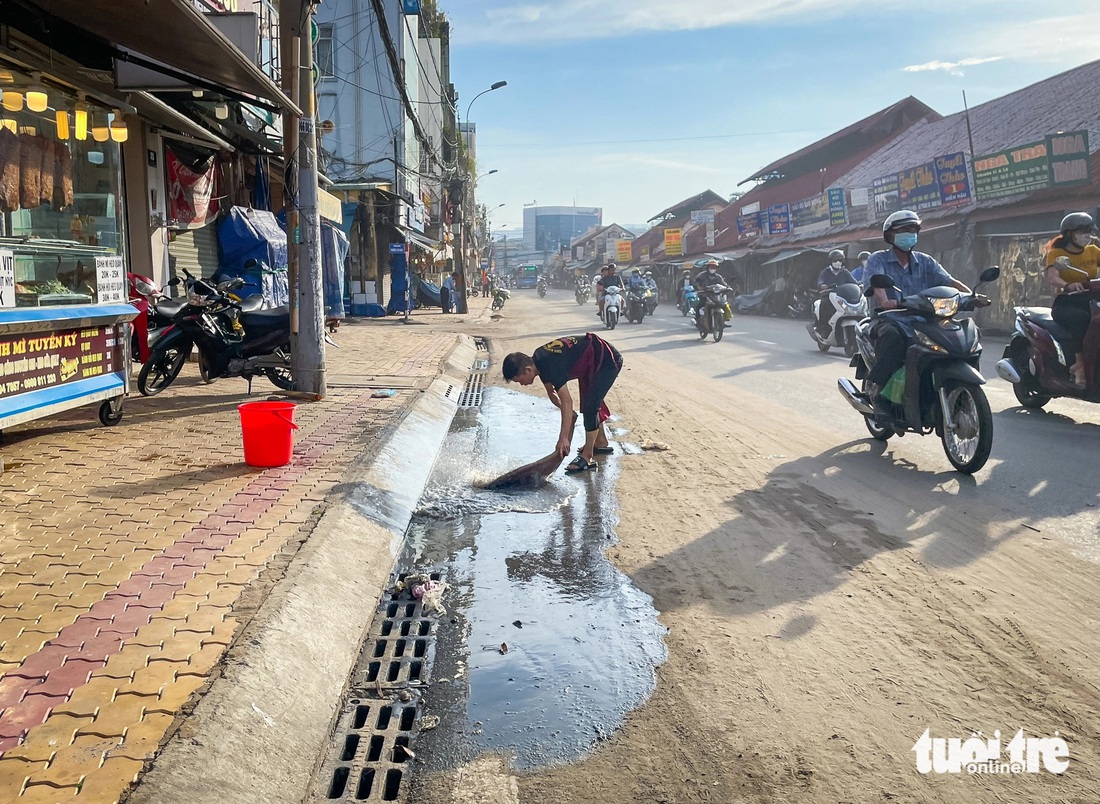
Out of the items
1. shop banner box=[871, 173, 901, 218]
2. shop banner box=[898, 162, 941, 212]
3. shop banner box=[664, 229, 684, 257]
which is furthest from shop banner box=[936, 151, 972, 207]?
shop banner box=[664, 229, 684, 257]

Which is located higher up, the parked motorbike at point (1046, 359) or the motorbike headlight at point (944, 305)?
the motorbike headlight at point (944, 305)

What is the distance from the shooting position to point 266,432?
565 cm

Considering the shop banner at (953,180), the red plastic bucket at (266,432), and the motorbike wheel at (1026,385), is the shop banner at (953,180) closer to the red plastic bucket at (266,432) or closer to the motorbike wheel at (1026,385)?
the motorbike wheel at (1026,385)

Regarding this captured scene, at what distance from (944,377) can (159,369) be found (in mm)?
7223

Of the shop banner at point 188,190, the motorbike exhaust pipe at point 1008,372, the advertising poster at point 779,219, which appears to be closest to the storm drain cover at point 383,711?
the motorbike exhaust pipe at point 1008,372

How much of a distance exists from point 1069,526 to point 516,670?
3302 millimetres

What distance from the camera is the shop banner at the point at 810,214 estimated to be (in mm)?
29797

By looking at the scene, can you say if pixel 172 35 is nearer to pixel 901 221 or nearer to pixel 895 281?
pixel 901 221

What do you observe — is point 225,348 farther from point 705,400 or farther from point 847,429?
point 847,429

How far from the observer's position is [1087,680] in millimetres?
2938

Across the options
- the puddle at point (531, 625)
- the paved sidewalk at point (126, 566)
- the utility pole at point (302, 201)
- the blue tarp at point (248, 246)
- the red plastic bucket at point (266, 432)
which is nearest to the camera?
the paved sidewalk at point (126, 566)

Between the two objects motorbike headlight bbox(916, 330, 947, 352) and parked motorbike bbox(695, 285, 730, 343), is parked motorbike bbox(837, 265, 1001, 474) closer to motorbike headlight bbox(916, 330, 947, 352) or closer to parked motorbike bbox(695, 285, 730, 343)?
motorbike headlight bbox(916, 330, 947, 352)

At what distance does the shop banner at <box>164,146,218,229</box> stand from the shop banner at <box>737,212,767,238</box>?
26.9m

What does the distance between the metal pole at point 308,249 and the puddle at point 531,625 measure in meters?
3.02
